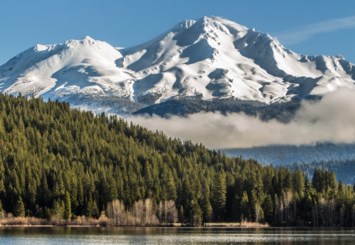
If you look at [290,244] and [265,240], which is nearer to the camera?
[290,244]

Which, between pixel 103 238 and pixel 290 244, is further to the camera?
pixel 103 238

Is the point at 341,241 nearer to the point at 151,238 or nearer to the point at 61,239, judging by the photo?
the point at 151,238

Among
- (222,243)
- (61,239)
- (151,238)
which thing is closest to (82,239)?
(61,239)

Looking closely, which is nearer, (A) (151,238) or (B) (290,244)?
(B) (290,244)

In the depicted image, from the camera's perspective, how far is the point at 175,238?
178 meters

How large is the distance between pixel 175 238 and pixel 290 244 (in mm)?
29917

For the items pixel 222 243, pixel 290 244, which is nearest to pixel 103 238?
pixel 222 243

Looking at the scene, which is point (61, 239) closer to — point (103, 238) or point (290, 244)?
point (103, 238)

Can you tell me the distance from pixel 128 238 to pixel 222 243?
82.3 ft

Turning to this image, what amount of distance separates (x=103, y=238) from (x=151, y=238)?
36.3ft

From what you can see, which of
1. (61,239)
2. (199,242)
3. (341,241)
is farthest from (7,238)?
(341,241)

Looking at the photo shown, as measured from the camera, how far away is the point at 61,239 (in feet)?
561

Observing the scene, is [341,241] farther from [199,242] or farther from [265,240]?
[199,242]

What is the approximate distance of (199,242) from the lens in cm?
16575
